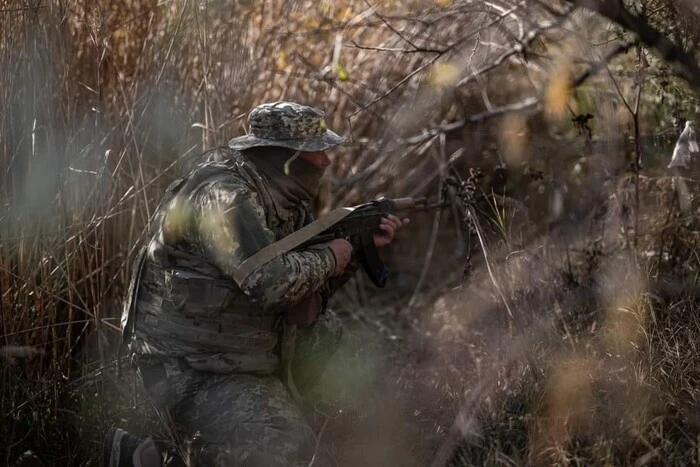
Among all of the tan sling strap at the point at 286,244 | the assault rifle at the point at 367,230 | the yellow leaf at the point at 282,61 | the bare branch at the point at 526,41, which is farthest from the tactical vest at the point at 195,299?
the yellow leaf at the point at 282,61

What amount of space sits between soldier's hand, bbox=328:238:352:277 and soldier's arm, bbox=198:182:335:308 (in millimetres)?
185

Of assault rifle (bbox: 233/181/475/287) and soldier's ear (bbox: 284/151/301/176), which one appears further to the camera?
assault rifle (bbox: 233/181/475/287)

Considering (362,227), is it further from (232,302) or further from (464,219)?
(464,219)

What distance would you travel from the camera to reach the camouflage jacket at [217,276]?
→ 2.93 meters

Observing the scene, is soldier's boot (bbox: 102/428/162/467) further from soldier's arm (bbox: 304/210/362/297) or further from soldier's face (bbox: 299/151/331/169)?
soldier's face (bbox: 299/151/331/169)

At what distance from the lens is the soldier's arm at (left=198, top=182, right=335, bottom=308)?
9.52 feet

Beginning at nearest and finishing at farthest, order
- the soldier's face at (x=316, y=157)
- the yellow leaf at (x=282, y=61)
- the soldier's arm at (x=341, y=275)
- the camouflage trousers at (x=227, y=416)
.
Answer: the camouflage trousers at (x=227, y=416) → the soldier's face at (x=316, y=157) → the soldier's arm at (x=341, y=275) → the yellow leaf at (x=282, y=61)

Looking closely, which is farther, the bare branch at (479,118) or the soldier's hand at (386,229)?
the bare branch at (479,118)

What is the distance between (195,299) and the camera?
9.87 feet

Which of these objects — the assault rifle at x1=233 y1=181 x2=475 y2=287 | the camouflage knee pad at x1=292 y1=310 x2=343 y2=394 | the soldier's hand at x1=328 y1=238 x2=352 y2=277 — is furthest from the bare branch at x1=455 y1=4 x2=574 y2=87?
the camouflage knee pad at x1=292 y1=310 x2=343 y2=394

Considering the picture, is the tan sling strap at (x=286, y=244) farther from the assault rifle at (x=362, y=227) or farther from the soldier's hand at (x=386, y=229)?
the soldier's hand at (x=386, y=229)

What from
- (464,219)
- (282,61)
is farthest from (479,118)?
(282,61)

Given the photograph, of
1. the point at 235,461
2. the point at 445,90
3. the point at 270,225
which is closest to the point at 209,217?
the point at 270,225

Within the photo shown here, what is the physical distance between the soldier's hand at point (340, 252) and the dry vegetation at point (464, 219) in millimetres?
551
